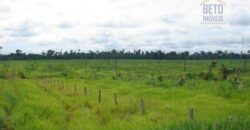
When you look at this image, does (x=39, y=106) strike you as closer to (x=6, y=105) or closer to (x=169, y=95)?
(x=6, y=105)

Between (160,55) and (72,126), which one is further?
(160,55)

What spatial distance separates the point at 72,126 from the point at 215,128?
6709mm

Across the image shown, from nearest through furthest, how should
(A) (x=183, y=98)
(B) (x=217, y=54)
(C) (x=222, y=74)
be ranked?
(A) (x=183, y=98) < (C) (x=222, y=74) < (B) (x=217, y=54)

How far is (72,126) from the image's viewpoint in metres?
15.4

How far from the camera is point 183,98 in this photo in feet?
Result: 80.9

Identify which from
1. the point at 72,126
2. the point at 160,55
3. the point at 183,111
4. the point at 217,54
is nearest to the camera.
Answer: the point at 72,126

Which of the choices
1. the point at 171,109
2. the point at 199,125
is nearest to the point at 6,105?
the point at 171,109

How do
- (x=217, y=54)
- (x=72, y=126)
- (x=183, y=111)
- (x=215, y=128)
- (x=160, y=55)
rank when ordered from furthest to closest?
1. (x=217, y=54)
2. (x=160, y=55)
3. (x=183, y=111)
4. (x=72, y=126)
5. (x=215, y=128)

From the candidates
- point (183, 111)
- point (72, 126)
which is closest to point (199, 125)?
point (72, 126)

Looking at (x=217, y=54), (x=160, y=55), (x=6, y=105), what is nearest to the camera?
(x=6, y=105)

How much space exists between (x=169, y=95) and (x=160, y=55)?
408ft

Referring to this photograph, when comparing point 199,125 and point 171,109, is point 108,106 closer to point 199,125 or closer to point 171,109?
point 171,109

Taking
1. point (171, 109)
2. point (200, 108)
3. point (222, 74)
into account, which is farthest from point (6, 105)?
point (222, 74)

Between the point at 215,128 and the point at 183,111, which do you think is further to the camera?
the point at 183,111
